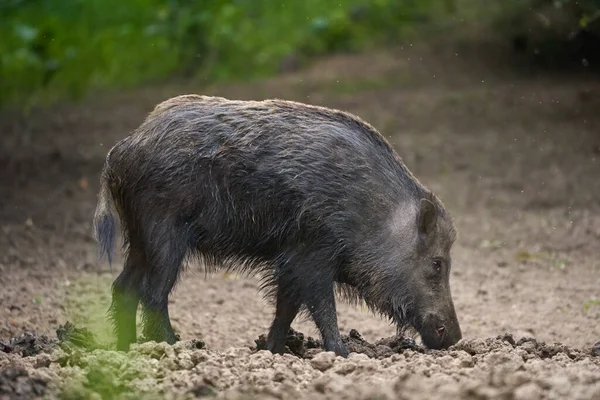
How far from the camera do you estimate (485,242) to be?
9.57 metres

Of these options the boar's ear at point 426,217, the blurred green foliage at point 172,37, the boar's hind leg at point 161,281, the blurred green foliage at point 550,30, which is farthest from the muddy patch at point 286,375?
the blurred green foliage at point 172,37

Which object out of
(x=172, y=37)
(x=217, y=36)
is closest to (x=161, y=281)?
(x=172, y=37)

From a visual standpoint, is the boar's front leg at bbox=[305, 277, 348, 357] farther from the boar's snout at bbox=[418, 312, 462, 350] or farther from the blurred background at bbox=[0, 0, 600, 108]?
the blurred background at bbox=[0, 0, 600, 108]

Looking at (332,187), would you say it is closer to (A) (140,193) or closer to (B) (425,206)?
(B) (425,206)

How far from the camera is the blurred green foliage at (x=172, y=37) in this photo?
50.8ft

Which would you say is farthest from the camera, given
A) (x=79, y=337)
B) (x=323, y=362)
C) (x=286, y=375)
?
(x=79, y=337)

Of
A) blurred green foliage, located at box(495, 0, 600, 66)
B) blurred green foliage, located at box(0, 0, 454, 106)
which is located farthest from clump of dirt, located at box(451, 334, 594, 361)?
blurred green foliage, located at box(0, 0, 454, 106)

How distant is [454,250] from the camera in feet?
30.8

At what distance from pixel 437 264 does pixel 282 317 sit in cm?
101

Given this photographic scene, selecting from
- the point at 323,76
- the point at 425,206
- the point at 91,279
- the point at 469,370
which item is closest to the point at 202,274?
the point at 91,279

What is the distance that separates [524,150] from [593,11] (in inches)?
72.1

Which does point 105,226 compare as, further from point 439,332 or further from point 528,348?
point 528,348

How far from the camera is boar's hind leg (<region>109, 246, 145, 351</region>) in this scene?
6.01 m

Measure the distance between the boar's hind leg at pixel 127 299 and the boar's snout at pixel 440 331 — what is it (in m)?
1.76
